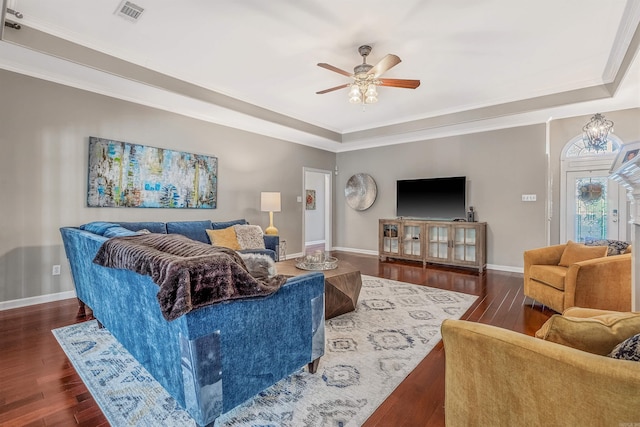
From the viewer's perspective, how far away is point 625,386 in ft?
2.38

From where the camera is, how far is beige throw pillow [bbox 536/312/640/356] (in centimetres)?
95

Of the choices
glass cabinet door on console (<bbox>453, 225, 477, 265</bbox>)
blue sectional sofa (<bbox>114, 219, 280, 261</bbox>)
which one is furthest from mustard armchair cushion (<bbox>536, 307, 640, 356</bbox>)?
glass cabinet door on console (<bbox>453, 225, 477, 265</bbox>)

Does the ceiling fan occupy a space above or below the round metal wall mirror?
above

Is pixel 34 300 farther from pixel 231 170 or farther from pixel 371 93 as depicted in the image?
pixel 371 93

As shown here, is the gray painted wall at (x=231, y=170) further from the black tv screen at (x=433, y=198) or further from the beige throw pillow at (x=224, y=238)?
the beige throw pillow at (x=224, y=238)

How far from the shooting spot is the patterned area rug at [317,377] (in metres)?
1.58

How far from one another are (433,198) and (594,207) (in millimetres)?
2333

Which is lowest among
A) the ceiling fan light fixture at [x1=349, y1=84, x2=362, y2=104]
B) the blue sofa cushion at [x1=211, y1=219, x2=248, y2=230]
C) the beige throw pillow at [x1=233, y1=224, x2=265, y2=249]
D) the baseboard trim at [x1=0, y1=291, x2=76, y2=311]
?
the baseboard trim at [x1=0, y1=291, x2=76, y2=311]

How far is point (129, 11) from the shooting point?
263 cm

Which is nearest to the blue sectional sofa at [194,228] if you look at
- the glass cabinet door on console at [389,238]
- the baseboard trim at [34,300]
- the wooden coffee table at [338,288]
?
the baseboard trim at [34,300]

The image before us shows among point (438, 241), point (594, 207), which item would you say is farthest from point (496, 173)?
point (438, 241)

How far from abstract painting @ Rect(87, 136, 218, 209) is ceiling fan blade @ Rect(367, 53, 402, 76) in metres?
3.02

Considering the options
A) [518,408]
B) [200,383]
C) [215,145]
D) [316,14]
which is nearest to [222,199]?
[215,145]

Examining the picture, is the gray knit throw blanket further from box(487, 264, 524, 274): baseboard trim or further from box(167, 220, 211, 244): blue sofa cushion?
box(487, 264, 524, 274): baseboard trim
